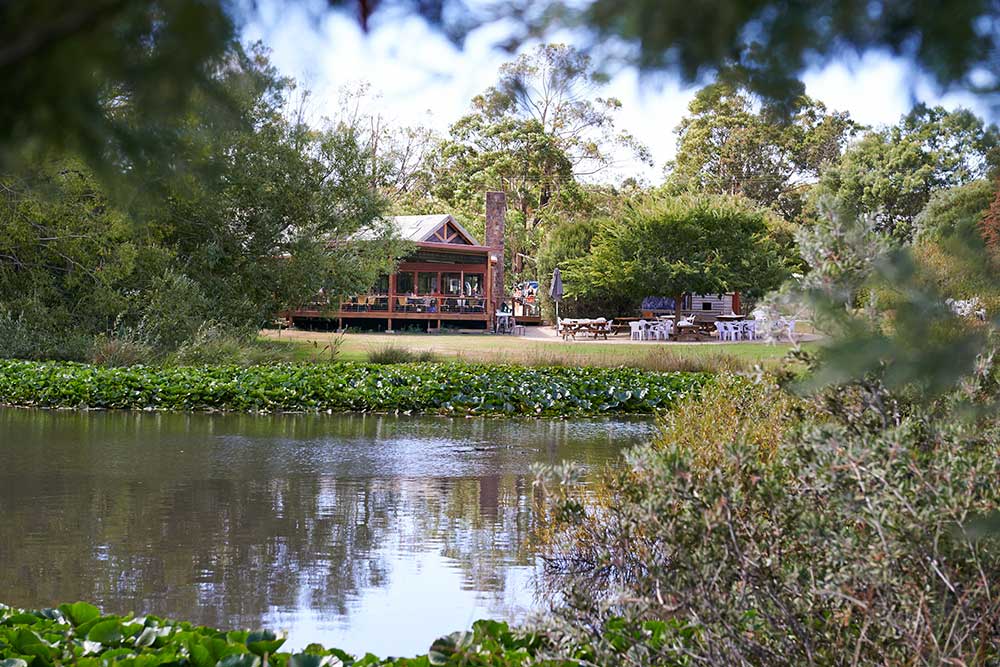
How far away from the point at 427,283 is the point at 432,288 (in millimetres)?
252

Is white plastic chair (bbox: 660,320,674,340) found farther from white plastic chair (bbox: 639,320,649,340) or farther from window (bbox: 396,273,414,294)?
window (bbox: 396,273,414,294)

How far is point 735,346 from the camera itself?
2889 centimetres

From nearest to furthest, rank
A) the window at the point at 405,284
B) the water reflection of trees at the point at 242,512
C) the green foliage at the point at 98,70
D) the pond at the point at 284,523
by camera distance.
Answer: the green foliage at the point at 98,70 < the pond at the point at 284,523 < the water reflection of trees at the point at 242,512 < the window at the point at 405,284

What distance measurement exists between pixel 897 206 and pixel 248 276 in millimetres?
26794

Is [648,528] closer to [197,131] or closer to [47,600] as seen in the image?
[197,131]

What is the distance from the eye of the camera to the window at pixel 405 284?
122 feet

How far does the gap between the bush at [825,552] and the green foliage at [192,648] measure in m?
0.38

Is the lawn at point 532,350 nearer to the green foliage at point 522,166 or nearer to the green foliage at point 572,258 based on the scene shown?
the green foliage at point 572,258

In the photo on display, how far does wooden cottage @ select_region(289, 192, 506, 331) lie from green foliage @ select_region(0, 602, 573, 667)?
31.0 metres

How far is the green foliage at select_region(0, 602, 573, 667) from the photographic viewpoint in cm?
365

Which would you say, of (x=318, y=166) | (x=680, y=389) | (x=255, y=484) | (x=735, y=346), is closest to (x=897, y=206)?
(x=735, y=346)

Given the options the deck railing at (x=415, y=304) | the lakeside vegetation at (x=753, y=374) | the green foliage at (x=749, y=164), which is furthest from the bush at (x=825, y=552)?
the green foliage at (x=749, y=164)

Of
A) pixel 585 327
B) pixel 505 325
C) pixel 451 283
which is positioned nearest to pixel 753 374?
pixel 585 327

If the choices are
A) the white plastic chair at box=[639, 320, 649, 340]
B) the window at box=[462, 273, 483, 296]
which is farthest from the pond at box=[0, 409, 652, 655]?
the window at box=[462, 273, 483, 296]
